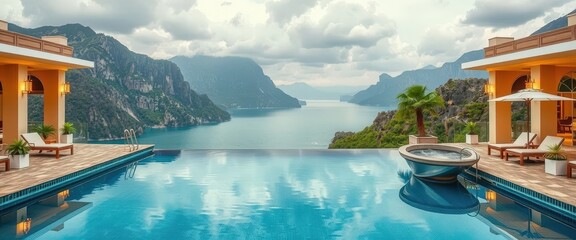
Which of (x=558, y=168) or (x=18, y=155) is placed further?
(x=18, y=155)

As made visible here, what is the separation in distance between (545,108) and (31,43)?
54.4ft

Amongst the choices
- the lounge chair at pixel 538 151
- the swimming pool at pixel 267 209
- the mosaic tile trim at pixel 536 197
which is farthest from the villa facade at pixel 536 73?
the swimming pool at pixel 267 209

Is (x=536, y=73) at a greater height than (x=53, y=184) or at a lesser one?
greater

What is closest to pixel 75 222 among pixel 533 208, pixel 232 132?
pixel 533 208

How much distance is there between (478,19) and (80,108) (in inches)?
2798

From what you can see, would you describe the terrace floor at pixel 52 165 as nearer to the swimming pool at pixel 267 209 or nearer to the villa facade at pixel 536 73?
the swimming pool at pixel 267 209

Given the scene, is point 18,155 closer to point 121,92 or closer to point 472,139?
point 472,139

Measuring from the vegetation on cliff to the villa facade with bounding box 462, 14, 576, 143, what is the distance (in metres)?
9.03

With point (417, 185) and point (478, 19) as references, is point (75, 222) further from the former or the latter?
point (478, 19)

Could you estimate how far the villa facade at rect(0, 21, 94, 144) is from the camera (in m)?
11.0

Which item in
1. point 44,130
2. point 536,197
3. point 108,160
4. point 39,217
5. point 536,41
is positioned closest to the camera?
point 39,217

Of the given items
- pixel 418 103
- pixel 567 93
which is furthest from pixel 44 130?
pixel 567 93

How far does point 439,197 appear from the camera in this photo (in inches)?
319

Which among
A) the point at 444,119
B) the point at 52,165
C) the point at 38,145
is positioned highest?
the point at 444,119
